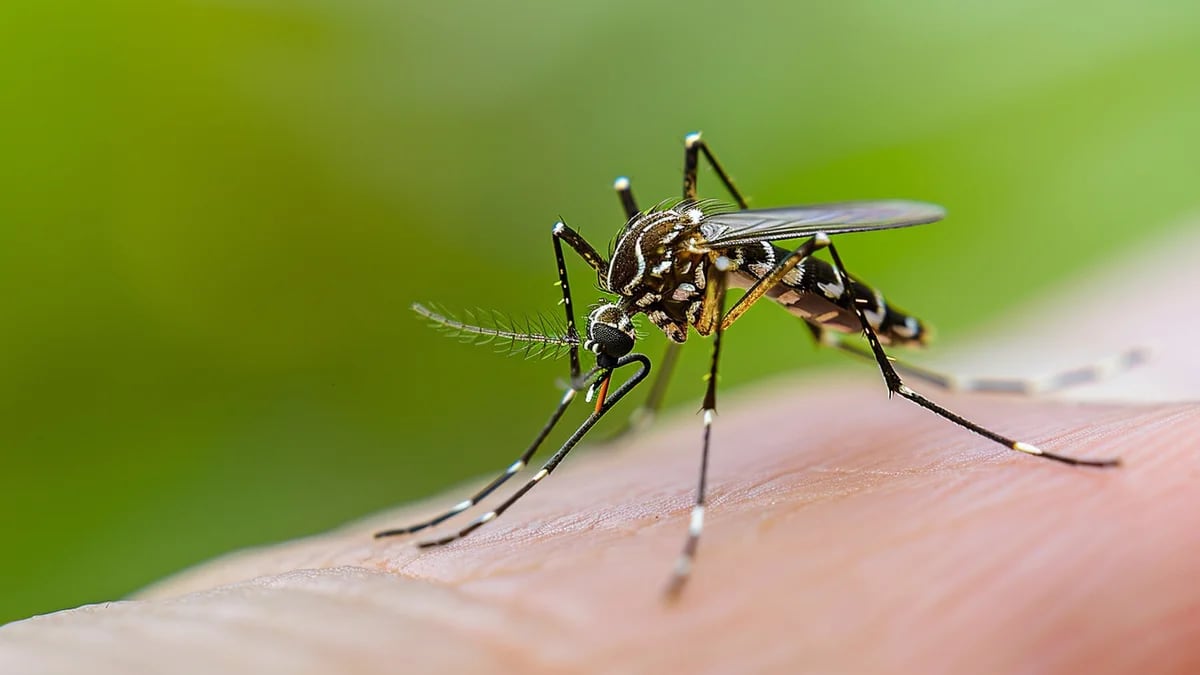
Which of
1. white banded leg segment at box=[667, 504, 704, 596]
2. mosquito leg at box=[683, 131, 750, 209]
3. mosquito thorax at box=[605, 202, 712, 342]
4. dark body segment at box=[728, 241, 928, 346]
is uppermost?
mosquito leg at box=[683, 131, 750, 209]

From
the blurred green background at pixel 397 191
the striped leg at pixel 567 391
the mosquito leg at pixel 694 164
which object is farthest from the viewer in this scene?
the blurred green background at pixel 397 191

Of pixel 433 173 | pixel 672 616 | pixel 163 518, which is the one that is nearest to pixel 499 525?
pixel 672 616

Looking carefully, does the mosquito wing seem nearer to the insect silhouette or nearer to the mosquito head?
the insect silhouette

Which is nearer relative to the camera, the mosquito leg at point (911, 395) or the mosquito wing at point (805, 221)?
the mosquito leg at point (911, 395)

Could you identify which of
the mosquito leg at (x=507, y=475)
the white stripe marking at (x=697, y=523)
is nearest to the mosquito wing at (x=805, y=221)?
the mosquito leg at (x=507, y=475)

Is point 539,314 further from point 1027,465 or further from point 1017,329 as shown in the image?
point 1017,329

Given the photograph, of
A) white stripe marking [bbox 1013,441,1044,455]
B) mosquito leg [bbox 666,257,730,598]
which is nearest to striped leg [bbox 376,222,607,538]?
mosquito leg [bbox 666,257,730,598]

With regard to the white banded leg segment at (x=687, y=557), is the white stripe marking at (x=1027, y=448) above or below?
below

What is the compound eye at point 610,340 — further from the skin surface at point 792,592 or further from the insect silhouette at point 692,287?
the skin surface at point 792,592
